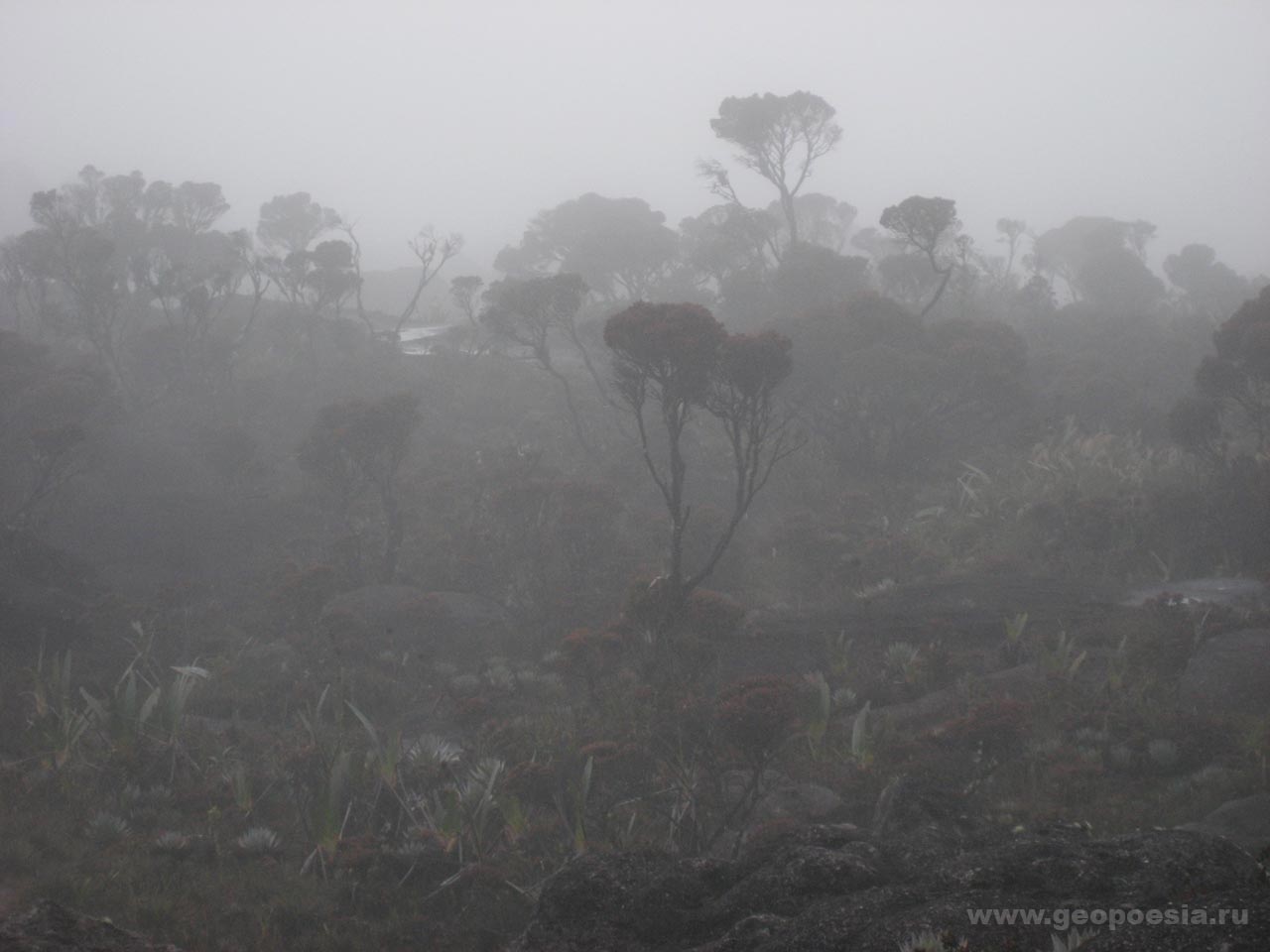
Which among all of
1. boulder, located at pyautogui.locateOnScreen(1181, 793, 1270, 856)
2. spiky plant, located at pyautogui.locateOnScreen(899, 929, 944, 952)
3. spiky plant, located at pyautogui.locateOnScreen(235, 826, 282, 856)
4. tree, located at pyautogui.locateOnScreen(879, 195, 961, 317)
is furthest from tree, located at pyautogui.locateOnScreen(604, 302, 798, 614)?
tree, located at pyautogui.locateOnScreen(879, 195, 961, 317)

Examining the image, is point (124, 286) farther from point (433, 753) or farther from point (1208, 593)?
point (1208, 593)

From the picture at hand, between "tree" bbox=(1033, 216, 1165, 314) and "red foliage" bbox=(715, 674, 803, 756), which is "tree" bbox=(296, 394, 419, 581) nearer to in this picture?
"red foliage" bbox=(715, 674, 803, 756)

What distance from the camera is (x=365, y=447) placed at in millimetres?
17531

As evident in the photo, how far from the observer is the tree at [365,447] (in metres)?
17.5

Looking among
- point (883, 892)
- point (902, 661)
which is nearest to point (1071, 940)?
point (883, 892)

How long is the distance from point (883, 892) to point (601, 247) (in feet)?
106

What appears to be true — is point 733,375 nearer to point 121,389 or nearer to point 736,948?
point 736,948

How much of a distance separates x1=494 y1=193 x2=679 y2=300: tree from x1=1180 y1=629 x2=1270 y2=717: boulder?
77.5 ft

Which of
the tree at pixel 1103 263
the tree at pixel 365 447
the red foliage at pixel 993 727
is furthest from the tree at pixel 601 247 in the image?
the red foliage at pixel 993 727

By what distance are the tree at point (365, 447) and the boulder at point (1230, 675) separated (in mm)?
13643

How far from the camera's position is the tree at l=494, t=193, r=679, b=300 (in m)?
33.9

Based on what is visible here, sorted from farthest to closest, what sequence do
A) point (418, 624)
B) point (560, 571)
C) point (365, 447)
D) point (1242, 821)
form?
point (365, 447), point (560, 571), point (418, 624), point (1242, 821)

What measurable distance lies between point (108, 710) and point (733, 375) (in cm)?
896

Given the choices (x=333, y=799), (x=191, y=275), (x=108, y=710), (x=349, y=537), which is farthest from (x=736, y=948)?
(x=191, y=275)
